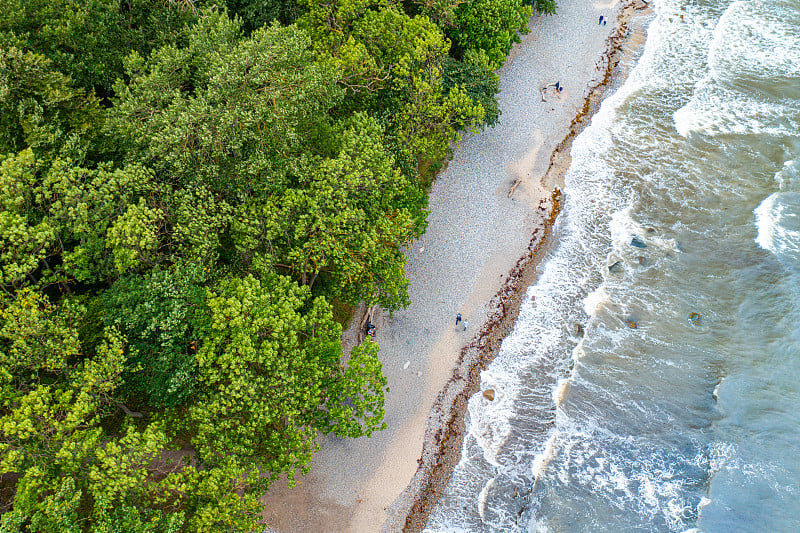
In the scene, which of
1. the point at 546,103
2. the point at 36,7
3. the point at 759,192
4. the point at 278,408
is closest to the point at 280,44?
the point at 36,7

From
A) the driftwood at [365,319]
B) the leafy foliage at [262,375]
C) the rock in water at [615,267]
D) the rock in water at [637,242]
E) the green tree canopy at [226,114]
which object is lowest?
the leafy foliage at [262,375]

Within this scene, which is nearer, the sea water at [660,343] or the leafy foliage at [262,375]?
the leafy foliage at [262,375]

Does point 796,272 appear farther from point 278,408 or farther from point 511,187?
point 278,408

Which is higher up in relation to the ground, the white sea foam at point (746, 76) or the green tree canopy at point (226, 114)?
the white sea foam at point (746, 76)

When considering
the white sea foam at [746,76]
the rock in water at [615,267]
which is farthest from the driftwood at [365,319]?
the white sea foam at [746,76]

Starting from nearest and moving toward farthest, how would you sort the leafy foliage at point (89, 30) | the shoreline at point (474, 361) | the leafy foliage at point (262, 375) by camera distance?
the leafy foliage at point (262, 375) < the shoreline at point (474, 361) < the leafy foliage at point (89, 30)

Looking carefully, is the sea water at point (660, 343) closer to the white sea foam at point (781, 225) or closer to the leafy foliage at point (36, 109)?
the white sea foam at point (781, 225)

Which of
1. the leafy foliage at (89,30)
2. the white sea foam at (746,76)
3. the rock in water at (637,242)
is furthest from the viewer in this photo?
the white sea foam at (746,76)
